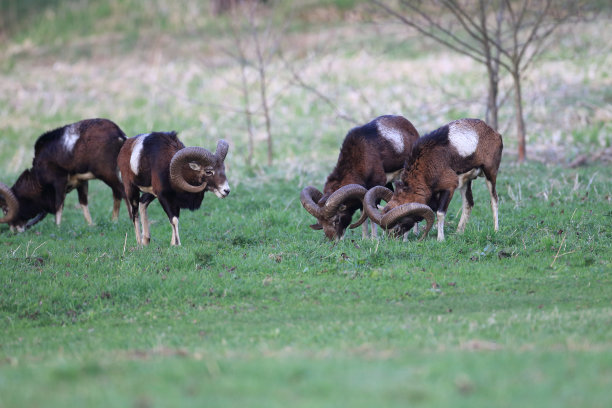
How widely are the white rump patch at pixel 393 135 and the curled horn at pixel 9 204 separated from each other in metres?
8.17

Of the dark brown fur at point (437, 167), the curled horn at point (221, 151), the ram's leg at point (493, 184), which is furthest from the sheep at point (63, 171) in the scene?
the ram's leg at point (493, 184)

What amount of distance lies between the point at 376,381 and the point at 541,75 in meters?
25.6

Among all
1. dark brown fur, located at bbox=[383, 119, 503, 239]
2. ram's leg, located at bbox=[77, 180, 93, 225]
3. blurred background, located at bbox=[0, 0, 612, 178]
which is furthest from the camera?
blurred background, located at bbox=[0, 0, 612, 178]

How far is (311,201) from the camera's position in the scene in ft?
43.4

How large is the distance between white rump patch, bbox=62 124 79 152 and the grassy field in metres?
1.72

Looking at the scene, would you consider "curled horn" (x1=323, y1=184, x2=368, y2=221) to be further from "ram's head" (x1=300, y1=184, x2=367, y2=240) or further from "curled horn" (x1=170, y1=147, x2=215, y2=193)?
"curled horn" (x1=170, y1=147, x2=215, y2=193)

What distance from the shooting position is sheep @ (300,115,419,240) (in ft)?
42.9

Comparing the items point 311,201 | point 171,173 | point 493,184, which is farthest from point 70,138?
point 493,184

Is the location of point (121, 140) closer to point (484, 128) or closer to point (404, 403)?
point (484, 128)

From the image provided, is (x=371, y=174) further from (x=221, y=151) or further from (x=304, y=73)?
(x=304, y=73)

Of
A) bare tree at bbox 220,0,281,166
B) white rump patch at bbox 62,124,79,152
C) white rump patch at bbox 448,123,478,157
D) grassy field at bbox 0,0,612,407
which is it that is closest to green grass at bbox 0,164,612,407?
grassy field at bbox 0,0,612,407

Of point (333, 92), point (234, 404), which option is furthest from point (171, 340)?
point (333, 92)

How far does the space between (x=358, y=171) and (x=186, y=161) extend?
3149mm

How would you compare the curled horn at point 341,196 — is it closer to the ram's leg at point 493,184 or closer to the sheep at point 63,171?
the ram's leg at point 493,184
